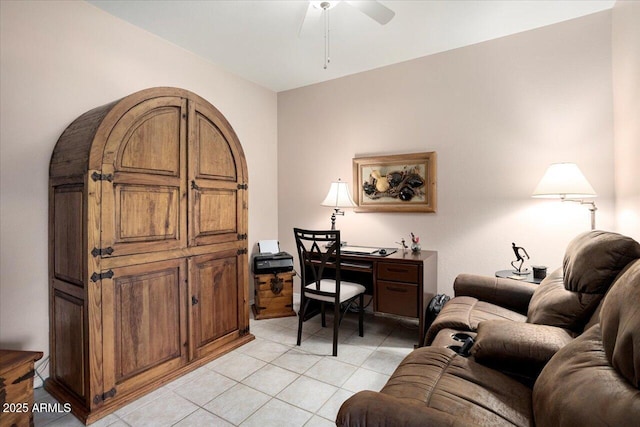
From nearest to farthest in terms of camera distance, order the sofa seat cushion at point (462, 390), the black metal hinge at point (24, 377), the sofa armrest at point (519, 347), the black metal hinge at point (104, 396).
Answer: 1. the sofa seat cushion at point (462, 390)
2. the sofa armrest at point (519, 347)
3. the black metal hinge at point (24, 377)
4. the black metal hinge at point (104, 396)

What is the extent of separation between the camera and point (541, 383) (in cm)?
104

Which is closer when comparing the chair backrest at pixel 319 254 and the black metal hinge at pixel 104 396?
the black metal hinge at pixel 104 396

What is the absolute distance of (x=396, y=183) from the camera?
10.7 ft

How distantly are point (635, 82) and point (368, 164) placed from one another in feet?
6.84

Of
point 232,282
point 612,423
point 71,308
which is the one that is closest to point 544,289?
point 612,423

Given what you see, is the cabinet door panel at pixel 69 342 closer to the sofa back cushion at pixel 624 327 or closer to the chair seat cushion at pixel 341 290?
the chair seat cushion at pixel 341 290

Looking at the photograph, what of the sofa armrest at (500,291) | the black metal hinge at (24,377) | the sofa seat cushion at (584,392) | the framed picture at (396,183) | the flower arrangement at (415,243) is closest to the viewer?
the sofa seat cushion at (584,392)

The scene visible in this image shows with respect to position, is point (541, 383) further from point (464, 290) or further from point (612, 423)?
point (464, 290)

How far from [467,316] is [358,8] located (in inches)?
80.7

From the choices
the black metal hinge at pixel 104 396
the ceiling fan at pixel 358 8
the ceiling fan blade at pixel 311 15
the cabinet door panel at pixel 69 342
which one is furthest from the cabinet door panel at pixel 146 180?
the ceiling fan at pixel 358 8

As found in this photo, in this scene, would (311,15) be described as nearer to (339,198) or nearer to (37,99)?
(339,198)

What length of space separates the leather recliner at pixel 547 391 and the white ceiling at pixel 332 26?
2247 millimetres

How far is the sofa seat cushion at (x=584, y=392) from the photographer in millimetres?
709

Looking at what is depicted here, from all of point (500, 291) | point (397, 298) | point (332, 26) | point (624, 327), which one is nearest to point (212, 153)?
point (332, 26)
